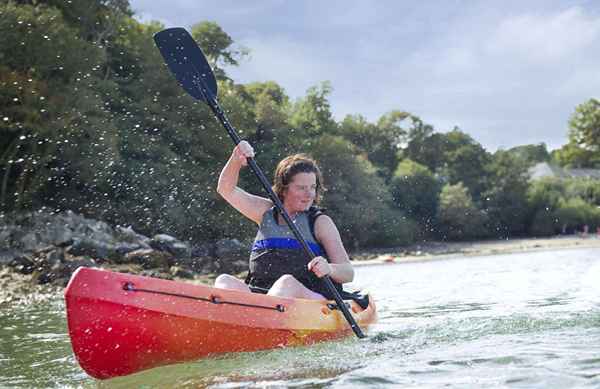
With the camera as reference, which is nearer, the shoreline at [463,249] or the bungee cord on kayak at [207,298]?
the bungee cord on kayak at [207,298]

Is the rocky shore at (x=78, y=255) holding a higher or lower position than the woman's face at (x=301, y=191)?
lower

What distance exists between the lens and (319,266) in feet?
16.2

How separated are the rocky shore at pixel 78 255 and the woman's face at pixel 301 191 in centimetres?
687

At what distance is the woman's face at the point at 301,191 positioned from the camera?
5.29 meters

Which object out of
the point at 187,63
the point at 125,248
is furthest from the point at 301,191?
the point at 125,248

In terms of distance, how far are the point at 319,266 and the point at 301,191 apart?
A: 0.62 meters

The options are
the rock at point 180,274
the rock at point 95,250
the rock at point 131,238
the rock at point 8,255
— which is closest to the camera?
the rock at point 8,255

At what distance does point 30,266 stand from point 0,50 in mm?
6915

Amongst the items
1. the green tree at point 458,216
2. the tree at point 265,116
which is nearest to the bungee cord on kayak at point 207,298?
the tree at point 265,116

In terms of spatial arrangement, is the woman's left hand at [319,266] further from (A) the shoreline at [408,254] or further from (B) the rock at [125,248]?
(B) the rock at [125,248]

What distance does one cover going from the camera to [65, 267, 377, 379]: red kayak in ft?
12.9

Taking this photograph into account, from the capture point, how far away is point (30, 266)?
1425 centimetres

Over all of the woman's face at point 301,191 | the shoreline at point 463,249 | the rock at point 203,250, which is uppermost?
the woman's face at point 301,191

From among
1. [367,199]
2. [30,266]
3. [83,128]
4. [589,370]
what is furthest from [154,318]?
[367,199]
